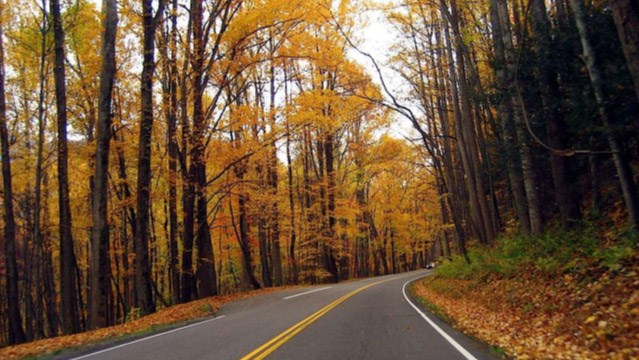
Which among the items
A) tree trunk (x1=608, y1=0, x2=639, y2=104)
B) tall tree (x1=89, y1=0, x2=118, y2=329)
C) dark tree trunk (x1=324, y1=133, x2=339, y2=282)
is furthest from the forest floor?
dark tree trunk (x1=324, y1=133, x2=339, y2=282)

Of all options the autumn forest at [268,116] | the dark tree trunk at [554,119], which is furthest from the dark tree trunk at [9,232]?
the dark tree trunk at [554,119]

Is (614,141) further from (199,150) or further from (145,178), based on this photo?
(199,150)

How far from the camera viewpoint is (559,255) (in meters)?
9.73

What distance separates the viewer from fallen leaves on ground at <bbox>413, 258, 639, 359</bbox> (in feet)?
19.0

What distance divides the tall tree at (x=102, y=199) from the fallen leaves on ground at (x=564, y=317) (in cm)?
1048

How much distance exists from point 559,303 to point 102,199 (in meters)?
13.1

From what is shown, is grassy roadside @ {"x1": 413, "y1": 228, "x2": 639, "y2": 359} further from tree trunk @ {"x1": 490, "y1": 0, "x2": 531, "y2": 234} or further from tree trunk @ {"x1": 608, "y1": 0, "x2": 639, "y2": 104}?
tree trunk @ {"x1": 608, "y1": 0, "x2": 639, "y2": 104}

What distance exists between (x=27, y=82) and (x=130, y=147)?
6069 millimetres

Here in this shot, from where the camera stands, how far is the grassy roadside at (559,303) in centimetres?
595

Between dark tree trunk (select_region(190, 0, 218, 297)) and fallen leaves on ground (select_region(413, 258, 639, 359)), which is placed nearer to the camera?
fallen leaves on ground (select_region(413, 258, 639, 359))

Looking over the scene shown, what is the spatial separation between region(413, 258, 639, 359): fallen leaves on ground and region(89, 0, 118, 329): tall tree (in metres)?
10.5

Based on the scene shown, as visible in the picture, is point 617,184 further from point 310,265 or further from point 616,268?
point 310,265

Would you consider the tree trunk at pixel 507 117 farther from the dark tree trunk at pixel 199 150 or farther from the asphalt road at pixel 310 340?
the dark tree trunk at pixel 199 150

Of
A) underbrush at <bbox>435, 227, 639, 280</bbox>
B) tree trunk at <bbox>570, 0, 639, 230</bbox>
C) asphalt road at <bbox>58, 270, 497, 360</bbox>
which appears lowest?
asphalt road at <bbox>58, 270, 497, 360</bbox>
